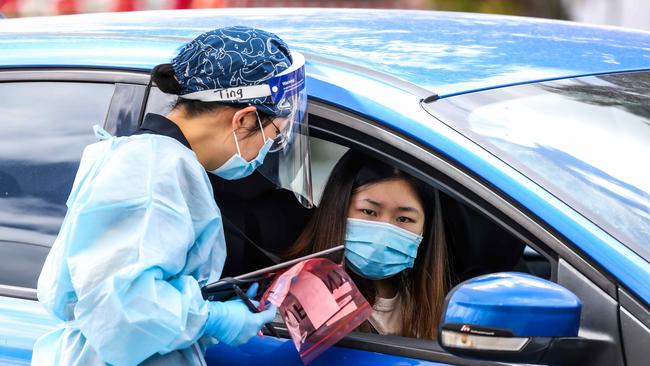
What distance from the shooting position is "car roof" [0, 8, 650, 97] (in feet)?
8.61

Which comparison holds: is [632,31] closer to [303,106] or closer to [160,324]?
[303,106]

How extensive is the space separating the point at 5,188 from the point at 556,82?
1.37 m

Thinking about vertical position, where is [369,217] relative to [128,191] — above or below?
below

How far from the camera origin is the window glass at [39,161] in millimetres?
2693

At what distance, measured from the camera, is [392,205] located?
2.71m

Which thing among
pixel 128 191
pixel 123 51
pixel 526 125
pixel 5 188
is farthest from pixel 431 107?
pixel 5 188

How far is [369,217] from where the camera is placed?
273 centimetres

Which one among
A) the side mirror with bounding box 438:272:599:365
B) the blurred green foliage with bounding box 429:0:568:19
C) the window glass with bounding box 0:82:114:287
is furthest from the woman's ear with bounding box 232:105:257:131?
the blurred green foliage with bounding box 429:0:568:19

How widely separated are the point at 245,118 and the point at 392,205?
1.52 feet

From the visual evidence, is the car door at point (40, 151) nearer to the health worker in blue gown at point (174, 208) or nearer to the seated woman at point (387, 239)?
the health worker in blue gown at point (174, 208)

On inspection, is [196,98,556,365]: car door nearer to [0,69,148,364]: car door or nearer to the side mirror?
the side mirror

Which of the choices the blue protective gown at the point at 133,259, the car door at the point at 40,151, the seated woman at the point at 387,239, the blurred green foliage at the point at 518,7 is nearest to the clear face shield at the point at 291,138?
the seated woman at the point at 387,239

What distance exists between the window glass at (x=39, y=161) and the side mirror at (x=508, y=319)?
1.10 meters

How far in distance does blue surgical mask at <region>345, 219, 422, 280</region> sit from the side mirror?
2.04ft
